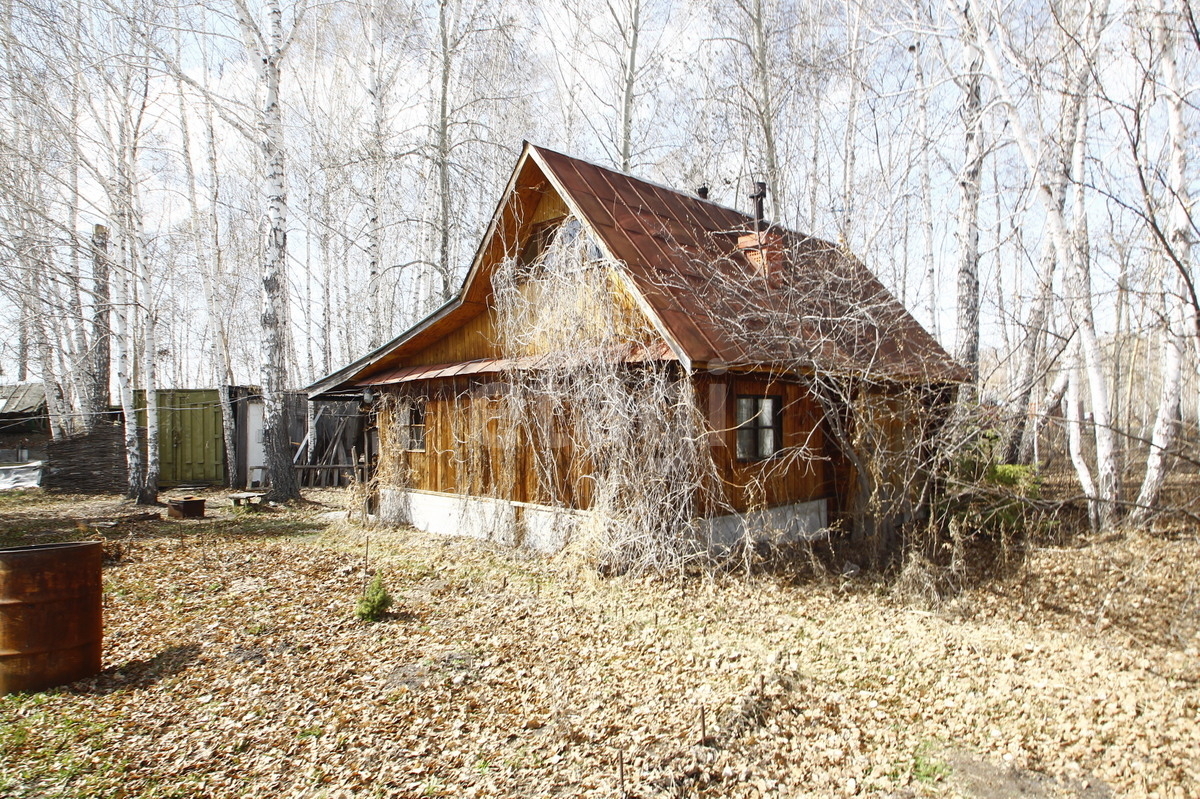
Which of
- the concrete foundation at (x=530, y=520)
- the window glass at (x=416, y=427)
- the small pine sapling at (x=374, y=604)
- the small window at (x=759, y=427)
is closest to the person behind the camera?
the small pine sapling at (x=374, y=604)

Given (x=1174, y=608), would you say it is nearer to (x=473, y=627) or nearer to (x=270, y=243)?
(x=473, y=627)

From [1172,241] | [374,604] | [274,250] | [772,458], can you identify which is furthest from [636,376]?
[274,250]

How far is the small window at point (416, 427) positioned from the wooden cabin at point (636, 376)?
0.04 m

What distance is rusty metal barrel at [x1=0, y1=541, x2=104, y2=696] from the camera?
17.6 ft

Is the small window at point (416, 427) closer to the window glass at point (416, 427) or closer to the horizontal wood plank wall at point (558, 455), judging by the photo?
the window glass at point (416, 427)

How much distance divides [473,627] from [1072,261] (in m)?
8.24

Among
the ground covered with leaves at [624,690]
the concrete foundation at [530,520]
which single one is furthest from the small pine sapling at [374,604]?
the concrete foundation at [530,520]

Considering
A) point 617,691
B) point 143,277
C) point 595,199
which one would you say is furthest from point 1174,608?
point 143,277

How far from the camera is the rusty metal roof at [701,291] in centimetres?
838

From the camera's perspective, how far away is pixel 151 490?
15.3m

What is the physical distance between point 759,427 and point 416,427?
6525mm

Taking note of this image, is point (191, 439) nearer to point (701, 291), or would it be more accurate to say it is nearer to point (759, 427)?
point (701, 291)

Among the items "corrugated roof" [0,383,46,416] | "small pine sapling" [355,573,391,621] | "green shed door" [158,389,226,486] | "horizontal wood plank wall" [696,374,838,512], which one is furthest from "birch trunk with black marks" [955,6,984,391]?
"corrugated roof" [0,383,46,416]

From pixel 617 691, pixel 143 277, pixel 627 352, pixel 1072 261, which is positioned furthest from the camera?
pixel 143 277
